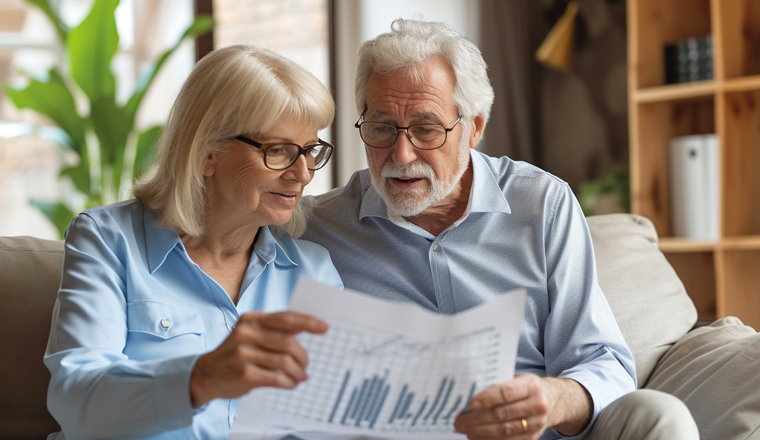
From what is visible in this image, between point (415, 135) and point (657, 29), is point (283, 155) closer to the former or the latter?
point (415, 135)

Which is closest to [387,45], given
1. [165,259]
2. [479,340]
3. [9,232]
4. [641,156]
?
[165,259]

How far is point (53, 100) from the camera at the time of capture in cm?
249

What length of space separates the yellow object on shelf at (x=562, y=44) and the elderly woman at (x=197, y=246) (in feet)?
7.12

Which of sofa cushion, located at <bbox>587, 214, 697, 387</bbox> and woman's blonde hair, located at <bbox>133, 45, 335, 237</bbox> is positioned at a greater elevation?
woman's blonde hair, located at <bbox>133, 45, 335, 237</bbox>

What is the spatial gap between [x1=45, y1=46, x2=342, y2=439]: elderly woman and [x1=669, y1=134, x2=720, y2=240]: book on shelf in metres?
1.81

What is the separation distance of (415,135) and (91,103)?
1.59m

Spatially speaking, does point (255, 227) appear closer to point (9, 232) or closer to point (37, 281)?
point (37, 281)

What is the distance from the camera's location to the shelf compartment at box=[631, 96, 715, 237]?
2.81 metres

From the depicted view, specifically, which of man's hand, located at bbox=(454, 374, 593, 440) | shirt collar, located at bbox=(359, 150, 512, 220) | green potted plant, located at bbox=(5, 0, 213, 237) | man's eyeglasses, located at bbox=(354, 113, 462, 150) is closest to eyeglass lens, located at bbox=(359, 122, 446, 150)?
man's eyeglasses, located at bbox=(354, 113, 462, 150)

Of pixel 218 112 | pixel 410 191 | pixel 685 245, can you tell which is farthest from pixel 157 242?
pixel 685 245

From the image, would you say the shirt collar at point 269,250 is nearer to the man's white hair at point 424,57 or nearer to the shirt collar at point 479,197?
the shirt collar at point 479,197

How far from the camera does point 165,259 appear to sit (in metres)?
1.21

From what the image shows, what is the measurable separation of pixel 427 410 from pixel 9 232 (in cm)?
262

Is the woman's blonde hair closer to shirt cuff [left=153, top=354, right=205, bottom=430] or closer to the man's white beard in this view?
the man's white beard
